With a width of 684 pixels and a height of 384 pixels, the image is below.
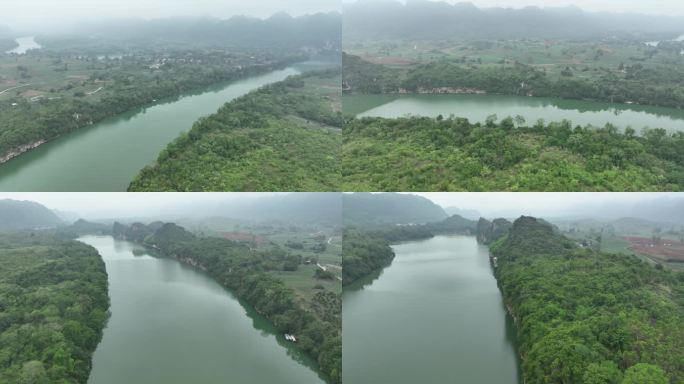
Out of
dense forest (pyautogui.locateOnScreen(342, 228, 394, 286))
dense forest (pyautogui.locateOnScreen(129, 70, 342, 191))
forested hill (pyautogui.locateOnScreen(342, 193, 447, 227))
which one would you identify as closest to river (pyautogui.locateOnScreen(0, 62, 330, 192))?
dense forest (pyautogui.locateOnScreen(129, 70, 342, 191))

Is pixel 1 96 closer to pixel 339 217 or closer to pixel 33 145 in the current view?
pixel 33 145

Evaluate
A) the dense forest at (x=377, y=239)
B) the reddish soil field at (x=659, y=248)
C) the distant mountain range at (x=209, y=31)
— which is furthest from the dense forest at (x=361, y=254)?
the distant mountain range at (x=209, y=31)

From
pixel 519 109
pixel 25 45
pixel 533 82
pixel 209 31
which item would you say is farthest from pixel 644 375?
pixel 25 45

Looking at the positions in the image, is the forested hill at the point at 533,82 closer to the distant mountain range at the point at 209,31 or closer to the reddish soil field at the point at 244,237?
the distant mountain range at the point at 209,31

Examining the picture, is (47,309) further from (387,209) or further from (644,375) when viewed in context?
(644,375)

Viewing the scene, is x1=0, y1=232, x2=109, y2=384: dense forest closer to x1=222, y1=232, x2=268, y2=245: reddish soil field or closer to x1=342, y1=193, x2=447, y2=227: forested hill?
x1=222, y1=232, x2=268, y2=245: reddish soil field
